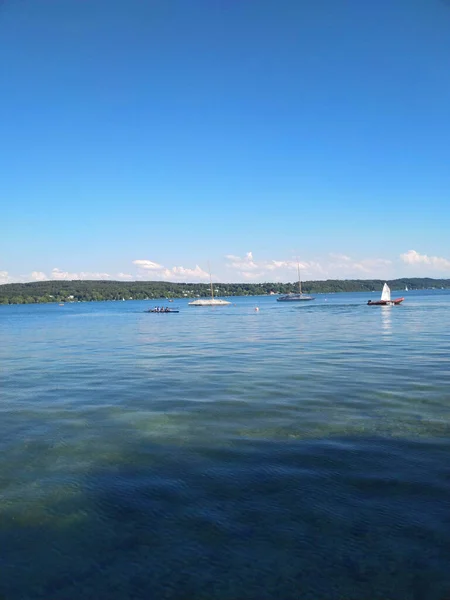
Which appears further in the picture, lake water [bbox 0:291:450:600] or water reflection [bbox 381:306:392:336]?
water reflection [bbox 381:306:392:336]

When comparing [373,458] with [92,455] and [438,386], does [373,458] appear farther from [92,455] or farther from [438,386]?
[438,386]

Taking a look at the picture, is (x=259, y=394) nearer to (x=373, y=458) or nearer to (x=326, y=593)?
(x=373, y=458)

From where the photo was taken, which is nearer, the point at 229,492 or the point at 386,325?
the point at 229,492

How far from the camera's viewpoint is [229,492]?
929 cm

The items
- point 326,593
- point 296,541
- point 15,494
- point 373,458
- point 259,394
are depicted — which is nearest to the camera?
point 326,593

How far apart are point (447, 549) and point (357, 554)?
142cm

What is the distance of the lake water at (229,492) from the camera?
6738 millimetres

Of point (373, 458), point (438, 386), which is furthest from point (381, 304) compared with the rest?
point (373, 458)

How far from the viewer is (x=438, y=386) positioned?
62.4 feet

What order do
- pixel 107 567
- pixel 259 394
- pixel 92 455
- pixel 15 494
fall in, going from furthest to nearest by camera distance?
pixel 259 394
pixel 92 455
pixel 15 494
pixel 107 567

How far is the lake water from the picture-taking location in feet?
22.1

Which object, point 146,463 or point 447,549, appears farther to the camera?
point 146,463

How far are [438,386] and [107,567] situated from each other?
16122 millimetres

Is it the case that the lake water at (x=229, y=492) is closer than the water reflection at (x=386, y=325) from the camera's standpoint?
Yes
